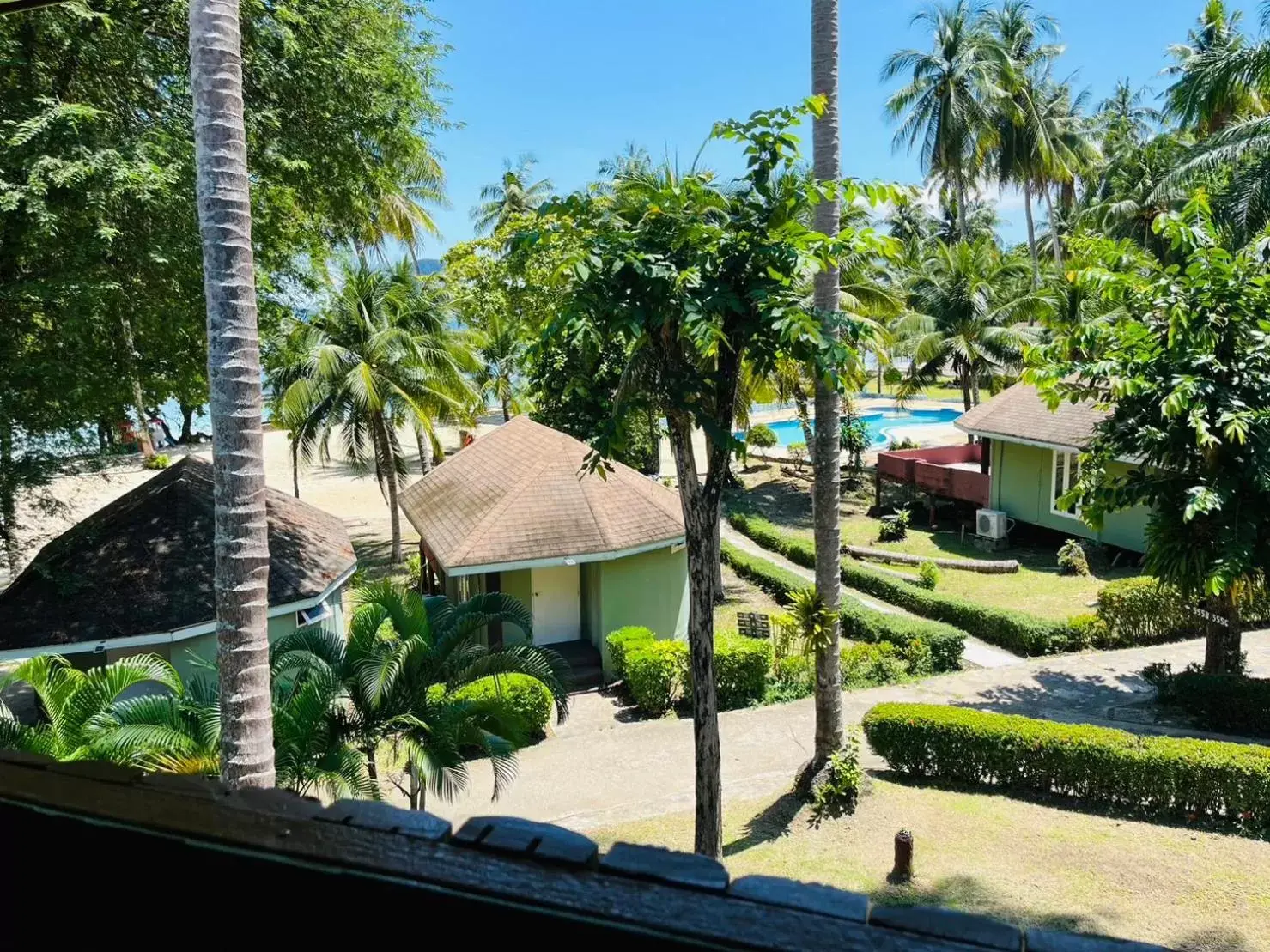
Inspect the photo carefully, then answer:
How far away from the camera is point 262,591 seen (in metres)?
6.64

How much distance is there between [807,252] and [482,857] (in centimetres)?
782

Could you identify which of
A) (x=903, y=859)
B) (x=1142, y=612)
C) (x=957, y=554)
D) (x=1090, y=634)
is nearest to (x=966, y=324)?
Result: (x=957, y=554)

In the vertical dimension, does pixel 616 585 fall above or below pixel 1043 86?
below

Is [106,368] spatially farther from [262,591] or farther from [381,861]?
[381,861]

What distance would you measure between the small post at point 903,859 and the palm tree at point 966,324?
26.0m

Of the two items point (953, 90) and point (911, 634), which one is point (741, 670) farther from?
point (953, 90)

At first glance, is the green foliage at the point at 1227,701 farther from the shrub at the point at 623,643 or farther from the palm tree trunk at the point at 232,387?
the palm tree trunk at the point at 232,387

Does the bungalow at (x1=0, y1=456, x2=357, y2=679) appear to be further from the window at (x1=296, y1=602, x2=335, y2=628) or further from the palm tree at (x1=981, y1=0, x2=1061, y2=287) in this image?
the palm tree at (x1=981, y1=0, x2=1061, y2=287)

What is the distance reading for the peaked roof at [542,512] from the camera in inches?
675

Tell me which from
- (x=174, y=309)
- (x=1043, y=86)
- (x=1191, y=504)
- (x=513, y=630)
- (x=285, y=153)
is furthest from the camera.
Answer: (x=1043, y=86)

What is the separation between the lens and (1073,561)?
2259 cm

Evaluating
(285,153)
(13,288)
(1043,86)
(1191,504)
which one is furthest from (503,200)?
(1191,504)

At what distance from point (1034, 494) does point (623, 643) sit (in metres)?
15.2

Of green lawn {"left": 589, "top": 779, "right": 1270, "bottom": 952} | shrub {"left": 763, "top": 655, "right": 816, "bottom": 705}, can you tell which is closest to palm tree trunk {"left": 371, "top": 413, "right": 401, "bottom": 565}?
shrub {"left": 763, "top": 655, "right": 816, "bottom": 705}
